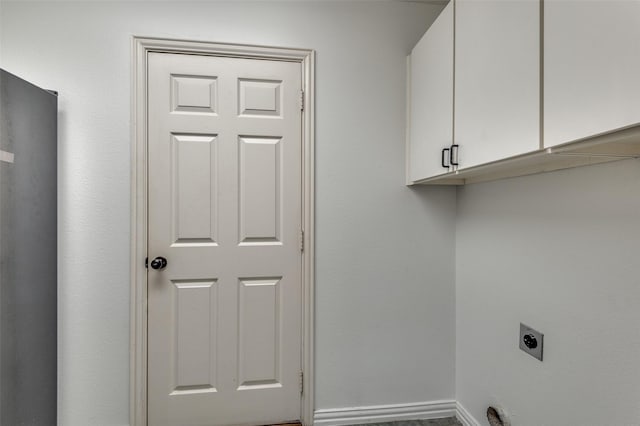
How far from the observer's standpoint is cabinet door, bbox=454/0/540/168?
3.42 feet

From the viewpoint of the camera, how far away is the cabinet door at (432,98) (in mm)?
1532

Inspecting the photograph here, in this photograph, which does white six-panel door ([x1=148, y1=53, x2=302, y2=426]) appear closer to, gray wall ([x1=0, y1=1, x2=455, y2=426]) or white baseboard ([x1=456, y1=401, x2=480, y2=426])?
gray wall ([x1=0, y1=1, x2=455, y2=426])

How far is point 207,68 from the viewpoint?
181 cm

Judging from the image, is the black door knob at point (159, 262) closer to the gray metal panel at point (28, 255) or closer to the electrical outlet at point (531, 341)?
the gray metal panel at point (28, 255)

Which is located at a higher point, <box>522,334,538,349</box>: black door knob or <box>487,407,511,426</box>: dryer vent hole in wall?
<box>522,334,538,349</box>: black door knob

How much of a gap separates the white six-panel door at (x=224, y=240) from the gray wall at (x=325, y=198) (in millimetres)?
141

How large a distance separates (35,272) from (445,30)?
210cm

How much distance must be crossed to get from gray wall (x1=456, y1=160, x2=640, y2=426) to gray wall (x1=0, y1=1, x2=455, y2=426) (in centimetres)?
29

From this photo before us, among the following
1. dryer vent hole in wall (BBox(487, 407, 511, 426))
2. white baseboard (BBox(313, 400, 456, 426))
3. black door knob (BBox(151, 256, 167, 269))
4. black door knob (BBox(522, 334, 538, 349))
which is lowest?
white baseboard (BBox(313, 400, 456, 426))


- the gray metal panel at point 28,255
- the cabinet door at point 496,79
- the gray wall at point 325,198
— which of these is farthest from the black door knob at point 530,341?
the gray metal panel at point 28,255

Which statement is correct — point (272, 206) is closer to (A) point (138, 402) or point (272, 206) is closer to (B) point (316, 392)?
(B) point (316, 392)

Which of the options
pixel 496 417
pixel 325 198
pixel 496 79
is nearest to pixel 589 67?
pixel 496 79

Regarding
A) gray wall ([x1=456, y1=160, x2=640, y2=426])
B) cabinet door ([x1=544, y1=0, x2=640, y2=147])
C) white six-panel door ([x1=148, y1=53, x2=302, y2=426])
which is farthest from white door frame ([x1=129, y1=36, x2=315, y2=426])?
gray wall ([x1=456, y1=160, x2=640, y2=426])

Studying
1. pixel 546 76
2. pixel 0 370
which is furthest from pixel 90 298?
pixel 546 76
